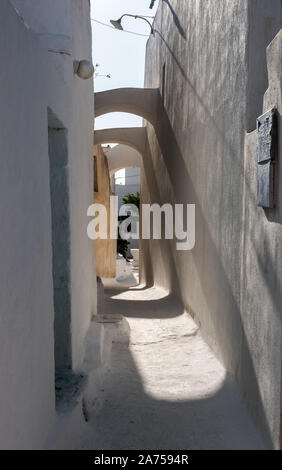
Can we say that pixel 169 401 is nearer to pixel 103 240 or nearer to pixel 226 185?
pixel 226 185

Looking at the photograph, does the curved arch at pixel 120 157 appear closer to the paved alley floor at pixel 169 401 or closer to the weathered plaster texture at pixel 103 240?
the weathered plaster texture at pixel 103 240

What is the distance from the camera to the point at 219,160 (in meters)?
3.95

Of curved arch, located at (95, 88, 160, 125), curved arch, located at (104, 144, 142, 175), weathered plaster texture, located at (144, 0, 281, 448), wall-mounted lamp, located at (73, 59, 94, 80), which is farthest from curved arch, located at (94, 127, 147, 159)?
wall-mounted lamp, located at (73, 59, 94, 80)

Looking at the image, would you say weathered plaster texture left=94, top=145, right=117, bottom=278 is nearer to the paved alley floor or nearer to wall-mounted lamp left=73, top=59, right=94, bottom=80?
the paved alley floor

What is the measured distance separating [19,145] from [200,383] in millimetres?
2690

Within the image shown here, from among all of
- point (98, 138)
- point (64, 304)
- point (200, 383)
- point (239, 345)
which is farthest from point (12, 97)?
point (98, 138)

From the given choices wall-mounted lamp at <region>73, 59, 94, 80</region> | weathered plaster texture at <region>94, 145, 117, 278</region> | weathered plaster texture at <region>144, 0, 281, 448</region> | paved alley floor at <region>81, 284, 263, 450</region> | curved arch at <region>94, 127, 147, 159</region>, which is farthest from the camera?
weathered plaster texture at <region>94, 145, 117, 278</region>

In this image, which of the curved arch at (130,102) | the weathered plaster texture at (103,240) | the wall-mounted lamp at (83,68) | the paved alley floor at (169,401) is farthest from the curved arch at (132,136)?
the wall-mounted lamp at (83,68)

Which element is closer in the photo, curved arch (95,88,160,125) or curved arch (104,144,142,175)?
curved arch (95,88,160,125)

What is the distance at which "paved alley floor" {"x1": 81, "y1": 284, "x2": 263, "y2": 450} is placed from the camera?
282 cm

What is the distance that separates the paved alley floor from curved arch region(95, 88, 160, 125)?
580 cm

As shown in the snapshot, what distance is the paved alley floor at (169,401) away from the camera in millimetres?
2816

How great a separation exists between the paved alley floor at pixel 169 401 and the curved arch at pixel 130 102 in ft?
19.0
